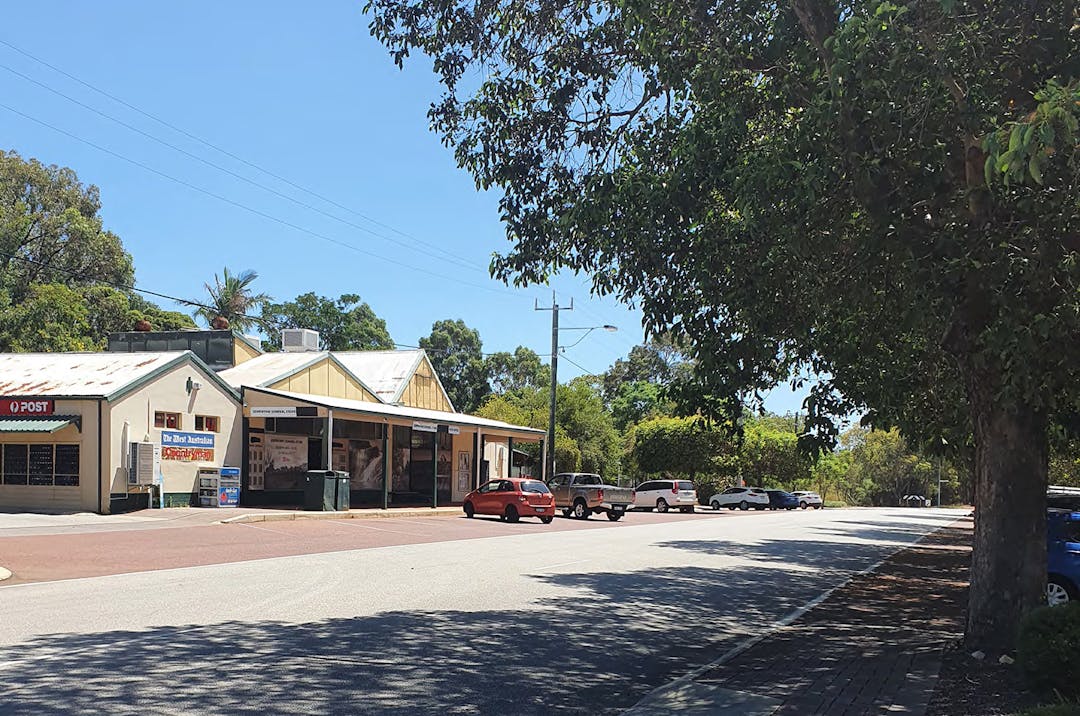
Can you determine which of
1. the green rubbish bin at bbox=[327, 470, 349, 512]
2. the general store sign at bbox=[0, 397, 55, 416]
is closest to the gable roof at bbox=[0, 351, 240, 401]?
the general store sign at bbox=[0, 397, 55, 416]

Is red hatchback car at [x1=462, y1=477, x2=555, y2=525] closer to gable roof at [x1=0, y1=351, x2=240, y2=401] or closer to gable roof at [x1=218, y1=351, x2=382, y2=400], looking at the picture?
gable roof at [x1=218, y1=351, x2=382, y2=400]

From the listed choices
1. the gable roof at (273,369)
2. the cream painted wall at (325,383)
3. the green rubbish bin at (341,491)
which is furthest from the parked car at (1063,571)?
the cream painted wall at (325,383)

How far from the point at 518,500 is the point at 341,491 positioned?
575cm

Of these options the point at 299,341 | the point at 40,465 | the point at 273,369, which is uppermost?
the point at 299,341

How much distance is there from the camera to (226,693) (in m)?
7.17

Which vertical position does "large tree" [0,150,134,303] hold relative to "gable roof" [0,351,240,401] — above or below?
above

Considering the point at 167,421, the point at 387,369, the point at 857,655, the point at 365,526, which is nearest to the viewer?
the point at 857,655

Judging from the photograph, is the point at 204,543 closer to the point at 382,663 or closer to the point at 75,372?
the point at 75,372

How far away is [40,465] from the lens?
2841 centimetres

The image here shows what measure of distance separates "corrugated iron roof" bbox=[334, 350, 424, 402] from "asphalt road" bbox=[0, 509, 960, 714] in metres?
25.9

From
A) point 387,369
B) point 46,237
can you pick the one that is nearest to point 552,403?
point 387,369

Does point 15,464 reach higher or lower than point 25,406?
lower

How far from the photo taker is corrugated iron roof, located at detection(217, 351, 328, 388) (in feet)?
120

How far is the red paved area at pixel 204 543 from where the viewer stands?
52.1 ft
